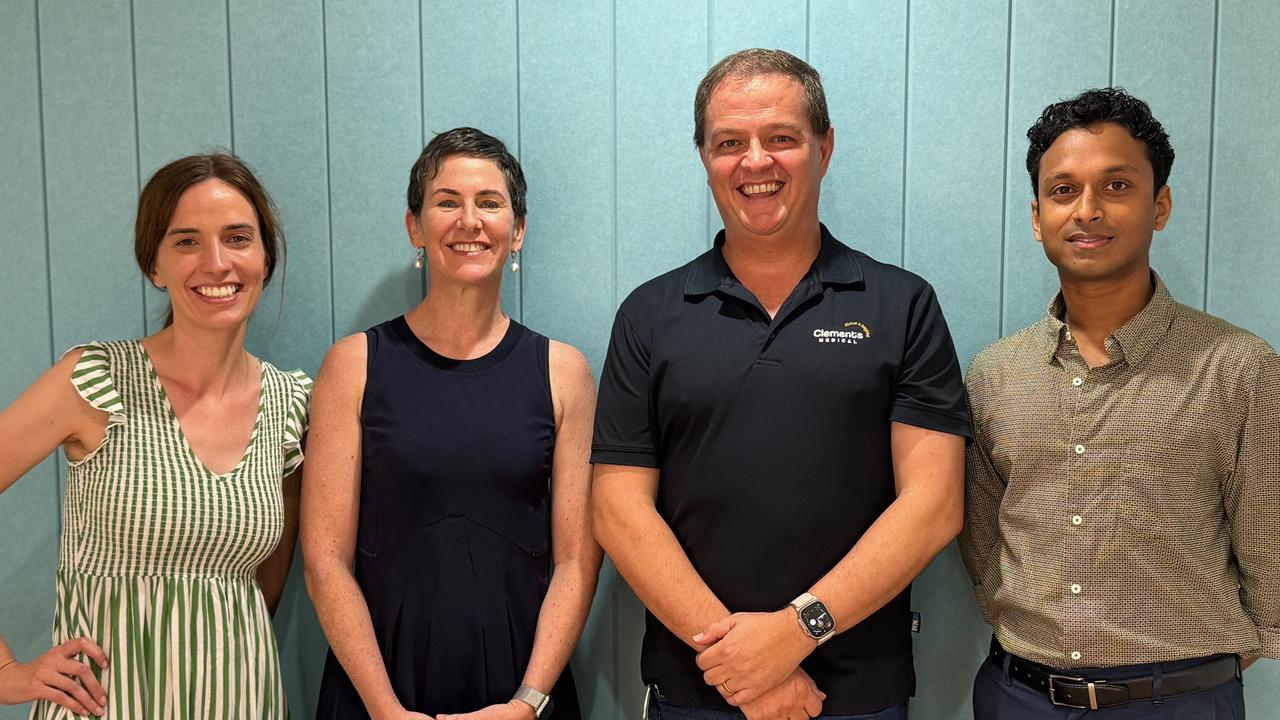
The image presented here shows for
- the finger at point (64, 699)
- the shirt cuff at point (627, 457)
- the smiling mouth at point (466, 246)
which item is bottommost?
the finger at point (64, 699)

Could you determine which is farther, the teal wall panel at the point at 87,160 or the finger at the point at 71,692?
the teal wall panel at the point at 87,160

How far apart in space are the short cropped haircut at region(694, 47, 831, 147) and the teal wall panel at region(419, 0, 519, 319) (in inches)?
21.6

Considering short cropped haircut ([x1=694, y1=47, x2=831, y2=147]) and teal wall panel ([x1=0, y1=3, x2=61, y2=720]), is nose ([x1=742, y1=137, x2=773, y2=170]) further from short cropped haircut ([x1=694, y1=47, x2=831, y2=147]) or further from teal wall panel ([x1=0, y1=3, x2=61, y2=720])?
teal wall panel ([x1=0, y1=3, x2=61, y2=720])

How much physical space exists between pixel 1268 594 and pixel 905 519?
67 centimetres

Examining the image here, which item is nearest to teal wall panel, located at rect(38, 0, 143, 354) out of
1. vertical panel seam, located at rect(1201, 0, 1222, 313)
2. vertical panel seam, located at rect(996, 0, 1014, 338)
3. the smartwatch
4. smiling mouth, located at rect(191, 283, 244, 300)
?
smiling mouth, located at rect(191, 283, 244, 300)

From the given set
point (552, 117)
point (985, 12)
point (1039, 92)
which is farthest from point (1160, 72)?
point (552, 117)

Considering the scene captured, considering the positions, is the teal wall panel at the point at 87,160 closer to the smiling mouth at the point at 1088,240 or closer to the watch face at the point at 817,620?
the watch face at the point at 817,620

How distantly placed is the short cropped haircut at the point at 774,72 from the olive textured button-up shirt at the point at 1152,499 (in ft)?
1.91

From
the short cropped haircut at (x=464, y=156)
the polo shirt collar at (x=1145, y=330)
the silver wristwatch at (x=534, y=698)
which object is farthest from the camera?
the short cropped haircut at (x=464, y=156)

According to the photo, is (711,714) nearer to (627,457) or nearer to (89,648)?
(627,457)

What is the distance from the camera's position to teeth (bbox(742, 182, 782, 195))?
1650mm

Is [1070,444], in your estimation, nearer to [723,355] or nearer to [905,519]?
[905,519]

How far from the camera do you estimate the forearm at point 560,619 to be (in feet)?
5.80

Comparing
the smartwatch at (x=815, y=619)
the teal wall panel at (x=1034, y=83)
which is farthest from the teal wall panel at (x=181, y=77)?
the teal wall panel at (x=1034, y=83)
